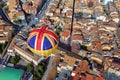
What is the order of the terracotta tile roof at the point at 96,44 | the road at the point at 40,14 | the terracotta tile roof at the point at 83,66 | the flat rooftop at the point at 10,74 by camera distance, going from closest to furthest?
1. the flat rooftop at the point at 10,74
2. the terracotta tile roof at the point at 83,66
3. the terracotta tile roof at the point at 96,44
4. the road at the point at 40,14

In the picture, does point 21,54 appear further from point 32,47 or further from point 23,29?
point 23,29

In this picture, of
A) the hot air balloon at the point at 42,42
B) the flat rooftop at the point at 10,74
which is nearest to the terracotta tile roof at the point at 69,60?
the hot air balloon at the point at 42,42

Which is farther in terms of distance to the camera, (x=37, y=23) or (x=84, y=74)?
(x=37, y=23)

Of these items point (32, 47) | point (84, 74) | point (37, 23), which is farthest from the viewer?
point (37, 23)

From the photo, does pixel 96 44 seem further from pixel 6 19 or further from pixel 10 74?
pixel 6 19

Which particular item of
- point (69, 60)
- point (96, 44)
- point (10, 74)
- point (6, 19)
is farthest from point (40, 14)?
point (10, 74)

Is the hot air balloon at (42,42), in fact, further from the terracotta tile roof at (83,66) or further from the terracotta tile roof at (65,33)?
the terracotta tile roof at (65,33)

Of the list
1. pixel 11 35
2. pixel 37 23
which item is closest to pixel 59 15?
pixel 37 23
